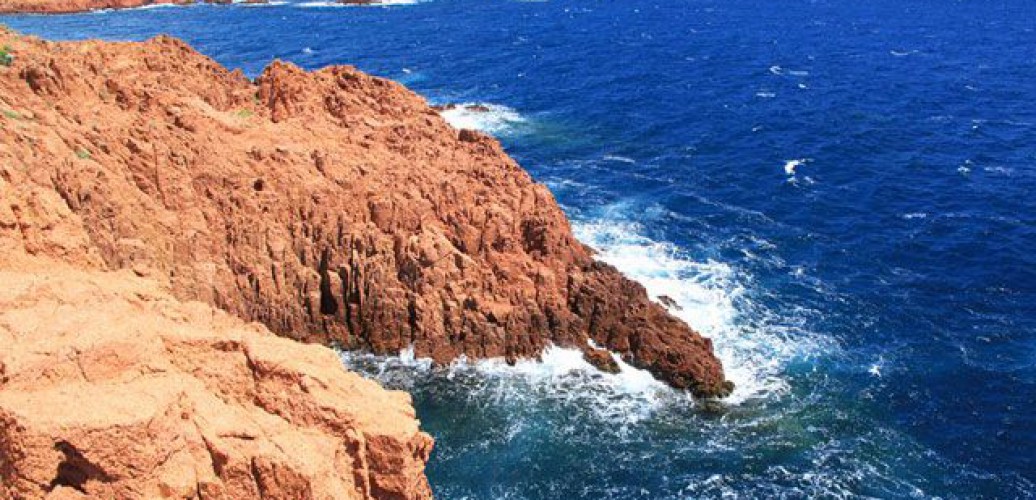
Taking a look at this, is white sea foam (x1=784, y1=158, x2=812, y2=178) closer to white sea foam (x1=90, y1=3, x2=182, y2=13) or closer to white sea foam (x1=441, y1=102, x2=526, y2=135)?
white sea foam (x1=441, y1=102, x2=526, y2=135)

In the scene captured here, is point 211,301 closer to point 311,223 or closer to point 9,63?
point 311,223

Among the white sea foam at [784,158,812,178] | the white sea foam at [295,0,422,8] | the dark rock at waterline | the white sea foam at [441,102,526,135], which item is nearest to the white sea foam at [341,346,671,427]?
the dark rock at waterline

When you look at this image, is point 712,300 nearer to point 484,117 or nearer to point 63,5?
point 484,117

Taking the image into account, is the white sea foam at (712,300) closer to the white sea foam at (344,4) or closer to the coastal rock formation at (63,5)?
the white sea foam at (344,4)

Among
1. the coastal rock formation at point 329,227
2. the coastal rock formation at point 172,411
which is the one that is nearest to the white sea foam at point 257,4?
the coastal rock formation at point 329,227

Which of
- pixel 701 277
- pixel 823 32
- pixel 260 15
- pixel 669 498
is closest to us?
pixel 669 498

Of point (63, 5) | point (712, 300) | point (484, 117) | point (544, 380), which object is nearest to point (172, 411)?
point (544, 380)

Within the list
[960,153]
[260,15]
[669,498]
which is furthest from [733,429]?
[260,15]
